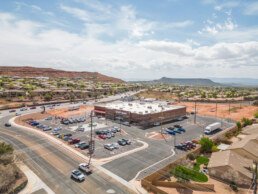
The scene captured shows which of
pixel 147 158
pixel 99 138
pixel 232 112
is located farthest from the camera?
pixel 232 112

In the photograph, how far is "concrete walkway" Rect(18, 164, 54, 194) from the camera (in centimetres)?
2685

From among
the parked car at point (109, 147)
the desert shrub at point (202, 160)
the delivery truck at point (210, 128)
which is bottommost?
the desert shrub at point (202, 160)

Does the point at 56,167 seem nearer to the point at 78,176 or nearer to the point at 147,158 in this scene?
the point at 78,176

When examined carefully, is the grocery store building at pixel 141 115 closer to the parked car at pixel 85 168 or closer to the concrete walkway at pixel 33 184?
the parked car at pixel 85 168

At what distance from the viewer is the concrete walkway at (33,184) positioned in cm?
2685

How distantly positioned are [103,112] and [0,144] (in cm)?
4793

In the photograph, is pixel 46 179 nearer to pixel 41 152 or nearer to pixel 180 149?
pixel 41 152

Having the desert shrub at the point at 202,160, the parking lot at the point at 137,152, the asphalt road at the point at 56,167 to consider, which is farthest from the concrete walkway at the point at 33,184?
the desert shrub at the point at 202,160

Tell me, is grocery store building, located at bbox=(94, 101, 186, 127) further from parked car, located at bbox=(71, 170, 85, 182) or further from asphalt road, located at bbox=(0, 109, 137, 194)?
parked car, located at bbox=(71, 170, 85, 182)

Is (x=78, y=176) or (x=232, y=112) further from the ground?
(x=232, y=112)

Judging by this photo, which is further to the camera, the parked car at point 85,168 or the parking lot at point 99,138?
the parking lot at point 99,138

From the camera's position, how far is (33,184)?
28.4 metres

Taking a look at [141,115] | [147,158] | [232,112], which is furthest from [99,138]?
[232,112]

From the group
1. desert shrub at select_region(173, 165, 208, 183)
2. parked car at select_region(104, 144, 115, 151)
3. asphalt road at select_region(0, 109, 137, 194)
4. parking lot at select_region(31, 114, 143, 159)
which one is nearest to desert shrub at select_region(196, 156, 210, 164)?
desert shrub at select_region(173, 165, 208, 183)
